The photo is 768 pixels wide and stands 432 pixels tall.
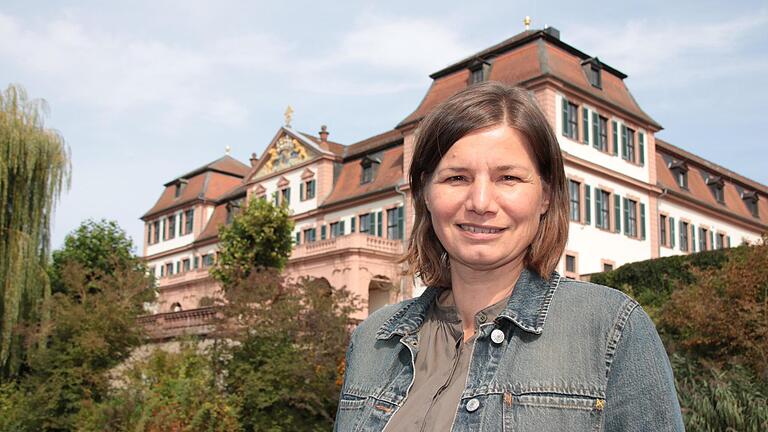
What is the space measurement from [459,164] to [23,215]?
59.8ft

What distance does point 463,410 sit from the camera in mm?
1790

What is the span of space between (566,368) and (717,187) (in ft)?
134

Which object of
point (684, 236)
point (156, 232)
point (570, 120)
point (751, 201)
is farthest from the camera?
point (156, 232)

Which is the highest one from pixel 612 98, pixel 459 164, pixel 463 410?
pixel 612 98

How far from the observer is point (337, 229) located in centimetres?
3766

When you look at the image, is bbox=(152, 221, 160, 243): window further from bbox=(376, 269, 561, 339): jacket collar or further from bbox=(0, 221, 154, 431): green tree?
bbox=(376, 269, 561, 339): jacket collar

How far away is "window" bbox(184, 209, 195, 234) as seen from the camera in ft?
166

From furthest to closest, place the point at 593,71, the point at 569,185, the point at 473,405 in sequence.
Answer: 1. the point at 593,71
2. the point at 569,185
3. the point at 473,405

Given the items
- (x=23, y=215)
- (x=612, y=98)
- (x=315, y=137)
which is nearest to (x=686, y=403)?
(x=23, y=215)

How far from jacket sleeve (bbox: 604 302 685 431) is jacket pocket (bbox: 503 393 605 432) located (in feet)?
0.11

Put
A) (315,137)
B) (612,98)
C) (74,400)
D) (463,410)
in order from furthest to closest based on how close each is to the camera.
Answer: (315,137)
(612,98)
(74,400)
(463,410)

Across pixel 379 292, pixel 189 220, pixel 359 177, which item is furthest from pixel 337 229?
pixel 189 220

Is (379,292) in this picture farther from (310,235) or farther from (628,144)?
(628,144)

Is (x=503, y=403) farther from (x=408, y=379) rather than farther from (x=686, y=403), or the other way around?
(x=686, y=403)
